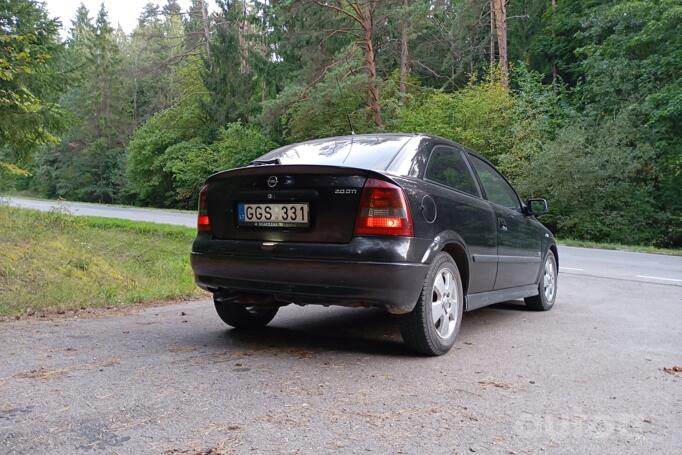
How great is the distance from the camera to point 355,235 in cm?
365

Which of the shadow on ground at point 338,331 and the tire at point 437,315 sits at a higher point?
the tire at point 437,315

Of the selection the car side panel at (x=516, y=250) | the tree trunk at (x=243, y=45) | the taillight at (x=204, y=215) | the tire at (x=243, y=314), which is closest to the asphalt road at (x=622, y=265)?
the car side panel at (x=516, y=250)

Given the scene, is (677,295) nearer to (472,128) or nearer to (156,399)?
(156,399)

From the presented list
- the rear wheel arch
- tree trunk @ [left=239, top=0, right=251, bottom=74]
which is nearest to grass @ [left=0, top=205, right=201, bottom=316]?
the rear wheel arch

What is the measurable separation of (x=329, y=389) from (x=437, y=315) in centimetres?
119

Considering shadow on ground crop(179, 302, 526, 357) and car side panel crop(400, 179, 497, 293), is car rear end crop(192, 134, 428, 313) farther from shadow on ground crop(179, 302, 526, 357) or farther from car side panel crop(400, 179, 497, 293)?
shadow on ground crop(179, 302, 526, 357)

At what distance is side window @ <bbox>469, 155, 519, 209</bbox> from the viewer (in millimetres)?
5191

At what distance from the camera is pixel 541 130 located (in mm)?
22484

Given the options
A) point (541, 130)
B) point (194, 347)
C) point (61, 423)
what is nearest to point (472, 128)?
point (541, 130)

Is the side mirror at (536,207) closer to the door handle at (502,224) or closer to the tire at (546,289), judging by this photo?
A: the tire at (546,289)

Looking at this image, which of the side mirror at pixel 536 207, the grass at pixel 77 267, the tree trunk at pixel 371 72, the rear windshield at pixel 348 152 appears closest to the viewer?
the rear windshield at pixel 348 152

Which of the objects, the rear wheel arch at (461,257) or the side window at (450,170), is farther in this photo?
the side window at (450,170)

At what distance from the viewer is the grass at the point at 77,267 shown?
6.27 meters

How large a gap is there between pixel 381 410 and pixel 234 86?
36.9 m
